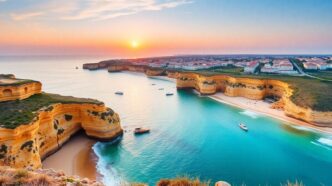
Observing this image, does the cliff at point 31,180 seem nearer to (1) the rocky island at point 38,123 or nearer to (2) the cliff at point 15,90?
(1) the rocky island at point 38,123

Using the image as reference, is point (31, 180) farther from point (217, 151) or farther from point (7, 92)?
point (217, 151)

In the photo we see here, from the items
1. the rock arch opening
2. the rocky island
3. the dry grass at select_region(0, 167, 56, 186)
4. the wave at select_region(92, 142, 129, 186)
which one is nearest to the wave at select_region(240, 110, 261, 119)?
the rocky island

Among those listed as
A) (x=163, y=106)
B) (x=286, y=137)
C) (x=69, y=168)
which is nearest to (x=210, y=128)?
(x=286, y=137)

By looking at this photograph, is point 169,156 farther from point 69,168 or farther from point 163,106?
point 163,106

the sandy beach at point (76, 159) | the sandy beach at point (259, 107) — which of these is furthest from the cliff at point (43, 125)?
the sandy beach at point (259, 107)

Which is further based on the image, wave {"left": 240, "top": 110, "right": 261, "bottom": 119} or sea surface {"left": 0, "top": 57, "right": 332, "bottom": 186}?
wave {"left": 240, "top": 110, "right": 261, "bottom": 119}

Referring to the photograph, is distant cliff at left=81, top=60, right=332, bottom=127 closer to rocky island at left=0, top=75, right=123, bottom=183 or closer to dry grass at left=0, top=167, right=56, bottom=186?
rocky island at left=0, top=75, right=123, bottom=183
